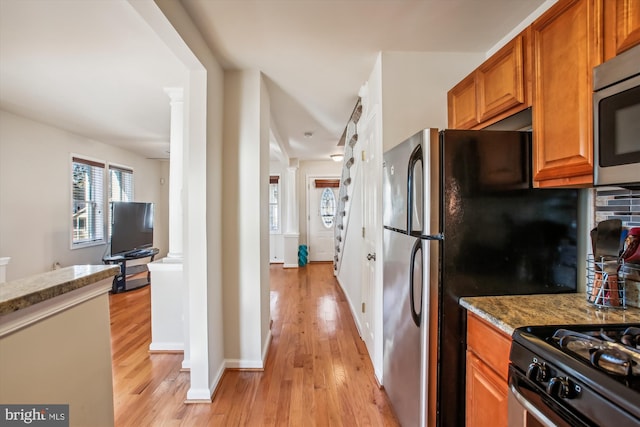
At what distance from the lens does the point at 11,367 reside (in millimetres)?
719

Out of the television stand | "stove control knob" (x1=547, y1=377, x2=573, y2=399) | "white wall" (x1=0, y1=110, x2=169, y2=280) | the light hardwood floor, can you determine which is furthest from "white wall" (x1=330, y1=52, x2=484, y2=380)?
"white wall" (x1=0, y1=110, x2=169, y2=280)

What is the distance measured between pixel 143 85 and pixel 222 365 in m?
2.66

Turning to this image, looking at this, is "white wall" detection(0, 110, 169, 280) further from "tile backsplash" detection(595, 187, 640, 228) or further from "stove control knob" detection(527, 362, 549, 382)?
"tile backsplash" detection(595, 187, 640, 228)

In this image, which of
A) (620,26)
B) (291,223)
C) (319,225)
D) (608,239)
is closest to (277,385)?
(608,239)

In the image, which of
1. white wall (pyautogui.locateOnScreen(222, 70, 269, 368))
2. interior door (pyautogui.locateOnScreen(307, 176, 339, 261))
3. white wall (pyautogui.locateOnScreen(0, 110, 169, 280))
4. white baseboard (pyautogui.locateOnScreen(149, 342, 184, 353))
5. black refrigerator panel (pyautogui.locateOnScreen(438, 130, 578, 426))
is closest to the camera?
black refrigerator panel (pyautogui.locateOnScreen(438, 130, 578, 426))

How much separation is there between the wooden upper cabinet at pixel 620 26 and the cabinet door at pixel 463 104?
0.75 meters

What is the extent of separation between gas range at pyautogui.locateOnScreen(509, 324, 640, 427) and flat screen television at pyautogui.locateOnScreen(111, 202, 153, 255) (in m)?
5.24

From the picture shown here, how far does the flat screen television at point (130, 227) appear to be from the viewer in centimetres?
445

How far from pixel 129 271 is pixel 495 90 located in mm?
6149

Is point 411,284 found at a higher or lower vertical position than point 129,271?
higher

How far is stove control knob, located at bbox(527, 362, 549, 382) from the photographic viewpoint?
82 cm

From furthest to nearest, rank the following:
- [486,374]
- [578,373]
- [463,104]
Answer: [463,104]
[486,374]
[578,373]

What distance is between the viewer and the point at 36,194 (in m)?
3.77

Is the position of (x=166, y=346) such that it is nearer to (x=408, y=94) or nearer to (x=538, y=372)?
(x=538, y=372)
